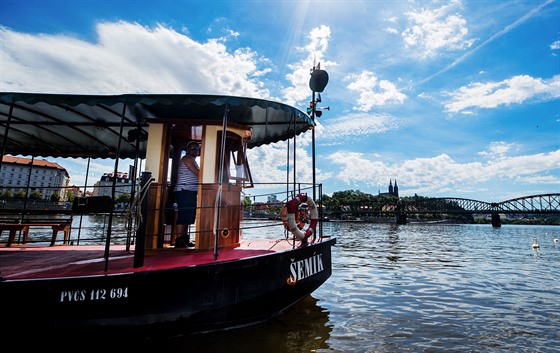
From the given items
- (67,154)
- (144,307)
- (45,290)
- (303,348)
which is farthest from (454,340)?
(67,154)

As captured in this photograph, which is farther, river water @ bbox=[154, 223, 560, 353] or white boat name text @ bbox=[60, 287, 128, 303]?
river water @ bbox=[154, 223, 560, 353]

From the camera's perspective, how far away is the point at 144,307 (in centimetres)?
364

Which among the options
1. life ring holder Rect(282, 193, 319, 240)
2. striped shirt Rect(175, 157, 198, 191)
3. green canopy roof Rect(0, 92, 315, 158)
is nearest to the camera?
→ green canopy roof Rect(0, 92, 315, 158)

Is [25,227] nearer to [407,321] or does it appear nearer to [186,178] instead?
[186,178]

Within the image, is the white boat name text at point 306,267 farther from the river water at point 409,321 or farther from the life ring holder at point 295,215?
the river water at point 409,321

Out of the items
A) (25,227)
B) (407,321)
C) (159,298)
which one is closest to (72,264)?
(159,298)

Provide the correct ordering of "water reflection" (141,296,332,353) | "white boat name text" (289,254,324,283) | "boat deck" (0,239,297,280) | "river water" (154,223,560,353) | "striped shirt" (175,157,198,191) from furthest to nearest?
1. "striped shirt" (175,157,198,191)
2. "white boat name text" (289,254,324,283)
3. "river water" (154,223,560,353)
4. "water reflection" (141,296,332,353)
5. "boat deck" (0,239,297,280)

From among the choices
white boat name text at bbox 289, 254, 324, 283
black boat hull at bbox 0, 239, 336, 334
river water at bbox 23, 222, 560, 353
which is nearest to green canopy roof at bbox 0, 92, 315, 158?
black boat hull at bbox 0, 239, 336, 334

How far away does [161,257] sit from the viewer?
4836 mm

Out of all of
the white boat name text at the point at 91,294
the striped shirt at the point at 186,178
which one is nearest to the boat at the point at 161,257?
the white boat name text at the point at 91,294

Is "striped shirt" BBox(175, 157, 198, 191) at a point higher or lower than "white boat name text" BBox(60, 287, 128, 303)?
higher

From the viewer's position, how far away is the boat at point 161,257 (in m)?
3.45

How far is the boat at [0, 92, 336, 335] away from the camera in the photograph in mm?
3445

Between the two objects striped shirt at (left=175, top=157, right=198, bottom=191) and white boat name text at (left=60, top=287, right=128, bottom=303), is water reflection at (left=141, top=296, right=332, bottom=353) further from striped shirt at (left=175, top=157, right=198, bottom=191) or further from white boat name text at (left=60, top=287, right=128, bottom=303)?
striped shirt at (left=175, top=157, right=198, bottom=191)
